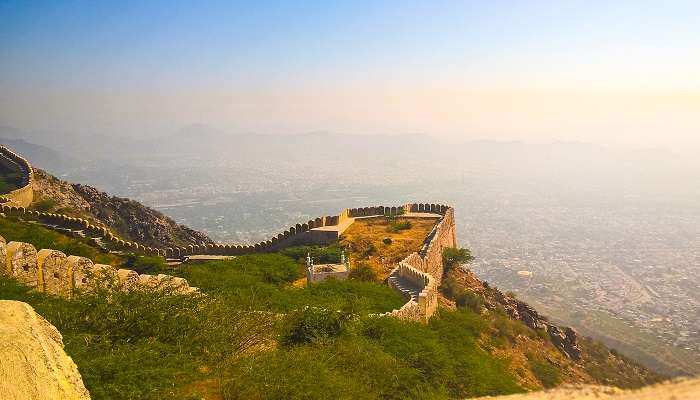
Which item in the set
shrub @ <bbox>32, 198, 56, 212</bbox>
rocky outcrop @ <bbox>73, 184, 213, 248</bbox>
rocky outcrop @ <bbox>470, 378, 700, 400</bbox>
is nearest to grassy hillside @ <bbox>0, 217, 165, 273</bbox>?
shrub @ <bbox>32, 198, 56, 212</bbox>

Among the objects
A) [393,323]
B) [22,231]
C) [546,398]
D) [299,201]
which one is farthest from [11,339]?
[299,201]

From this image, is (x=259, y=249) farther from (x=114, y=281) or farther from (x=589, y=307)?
(x=589, y=307)

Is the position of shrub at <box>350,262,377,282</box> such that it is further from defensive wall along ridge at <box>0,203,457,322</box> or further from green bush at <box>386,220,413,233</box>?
green bush at <box>386,220,413,233</box>

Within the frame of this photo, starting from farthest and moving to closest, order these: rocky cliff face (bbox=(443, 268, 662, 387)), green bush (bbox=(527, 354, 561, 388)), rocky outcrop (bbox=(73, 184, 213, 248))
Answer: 1. rocky outcrop (bbox=(73, 184, 213, 248))
2. rocky cliff face (bbox=(443, 268, 662, 387))
3. green bush (bbox=(527, 354, 561, 388))

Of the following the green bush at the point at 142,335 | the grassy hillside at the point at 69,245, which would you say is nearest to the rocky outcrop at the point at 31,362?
the green bush at the point at 142,335

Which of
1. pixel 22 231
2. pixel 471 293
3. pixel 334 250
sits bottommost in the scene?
pixel 471 293

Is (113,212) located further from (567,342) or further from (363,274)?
(567,342)
